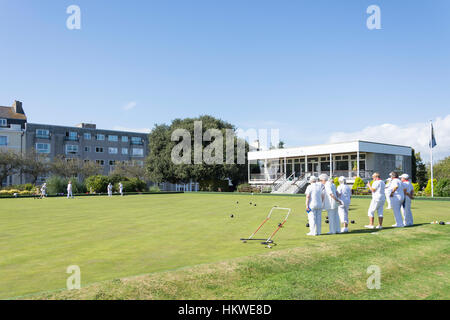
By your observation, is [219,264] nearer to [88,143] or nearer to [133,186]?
[133,186]

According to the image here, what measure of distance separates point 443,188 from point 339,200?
22.2 metres

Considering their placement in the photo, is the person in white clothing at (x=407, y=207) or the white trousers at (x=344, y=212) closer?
the white trousers at (x=344, y=212)

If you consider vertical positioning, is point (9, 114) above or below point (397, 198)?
above

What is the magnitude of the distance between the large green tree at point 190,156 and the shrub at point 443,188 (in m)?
30.1

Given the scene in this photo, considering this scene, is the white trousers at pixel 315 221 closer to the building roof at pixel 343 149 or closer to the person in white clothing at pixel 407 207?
the person in white clothing at pixel 407 207

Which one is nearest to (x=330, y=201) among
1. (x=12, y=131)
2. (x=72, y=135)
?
(x=12, y=131)

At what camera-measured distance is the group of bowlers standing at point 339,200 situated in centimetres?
1055

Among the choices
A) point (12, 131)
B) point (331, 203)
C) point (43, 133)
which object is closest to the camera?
point (331, 203)

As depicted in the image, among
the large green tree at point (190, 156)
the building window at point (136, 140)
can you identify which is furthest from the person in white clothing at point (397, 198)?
the building window at point (136, 140)

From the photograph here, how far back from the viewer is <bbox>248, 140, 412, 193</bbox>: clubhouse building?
42094 mm

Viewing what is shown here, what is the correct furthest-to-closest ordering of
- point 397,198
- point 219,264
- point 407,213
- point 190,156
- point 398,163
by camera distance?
point 190,156 → point 398,163 → point 407,213 → point 397,198 → point 219,264

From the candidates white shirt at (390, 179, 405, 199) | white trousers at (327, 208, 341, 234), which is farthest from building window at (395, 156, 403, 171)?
white trousers at (327, 208, 341, 234)

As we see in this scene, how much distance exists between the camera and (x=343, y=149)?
42.3 meters

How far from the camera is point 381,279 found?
636 cm
